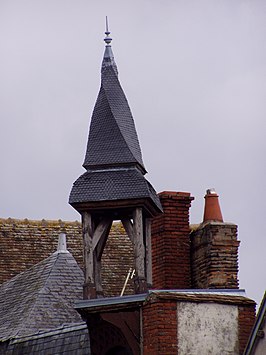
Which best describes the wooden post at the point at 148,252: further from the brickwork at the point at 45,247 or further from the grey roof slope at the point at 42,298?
the brickwork at the point at 45,247

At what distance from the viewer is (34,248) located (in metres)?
45.8

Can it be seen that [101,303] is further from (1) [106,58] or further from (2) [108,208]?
(1) [106,58]

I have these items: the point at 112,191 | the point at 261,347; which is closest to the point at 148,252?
the point at 112,191

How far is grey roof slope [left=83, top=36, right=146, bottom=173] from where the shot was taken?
110 ft

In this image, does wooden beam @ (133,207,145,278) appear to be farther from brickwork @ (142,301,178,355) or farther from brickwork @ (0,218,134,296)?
brickwork @ (0,218,134,296)

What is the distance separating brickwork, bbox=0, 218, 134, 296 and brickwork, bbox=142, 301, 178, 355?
1250cm

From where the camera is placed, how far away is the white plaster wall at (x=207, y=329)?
3088 centimetres

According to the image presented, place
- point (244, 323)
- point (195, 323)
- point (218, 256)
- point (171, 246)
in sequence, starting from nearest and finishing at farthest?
point (195, 323) < point (244, 323) < point (218, 256) < point (171, 246)

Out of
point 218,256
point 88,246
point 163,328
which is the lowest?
point 163,328

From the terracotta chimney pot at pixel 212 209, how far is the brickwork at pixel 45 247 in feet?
26.8

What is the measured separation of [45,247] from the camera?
151 ft

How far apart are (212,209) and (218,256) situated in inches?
45.3

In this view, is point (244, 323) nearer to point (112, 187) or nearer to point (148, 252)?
point (148, 252)

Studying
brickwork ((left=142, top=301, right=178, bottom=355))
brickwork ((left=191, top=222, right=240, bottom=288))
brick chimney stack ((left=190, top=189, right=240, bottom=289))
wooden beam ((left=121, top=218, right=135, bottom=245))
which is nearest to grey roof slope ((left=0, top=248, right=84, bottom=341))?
brick chimney stack ((left=190, top=189, right=240, bottom=289))
